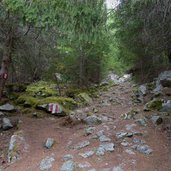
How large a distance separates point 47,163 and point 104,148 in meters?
1.46

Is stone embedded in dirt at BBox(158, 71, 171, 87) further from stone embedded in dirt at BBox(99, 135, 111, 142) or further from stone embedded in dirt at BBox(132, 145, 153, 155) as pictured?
stone embedded in dirt at BBox(132, 145, 153, 155)

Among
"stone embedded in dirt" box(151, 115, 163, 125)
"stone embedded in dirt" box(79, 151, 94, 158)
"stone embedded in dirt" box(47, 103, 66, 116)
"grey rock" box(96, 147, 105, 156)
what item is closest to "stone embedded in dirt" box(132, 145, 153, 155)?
"grey rock" box(96, 147, 105, 156)

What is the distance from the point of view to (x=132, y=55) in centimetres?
1544

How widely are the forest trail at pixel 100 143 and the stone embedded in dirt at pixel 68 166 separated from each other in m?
0.02

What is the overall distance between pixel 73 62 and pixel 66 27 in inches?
367

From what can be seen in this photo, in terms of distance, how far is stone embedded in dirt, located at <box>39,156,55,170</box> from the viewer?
24.4 feet

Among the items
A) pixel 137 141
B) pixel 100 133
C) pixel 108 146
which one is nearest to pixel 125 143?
pixel 137 141

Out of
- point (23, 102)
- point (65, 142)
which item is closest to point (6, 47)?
point (23, 102)

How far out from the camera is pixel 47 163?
7605 millimetres

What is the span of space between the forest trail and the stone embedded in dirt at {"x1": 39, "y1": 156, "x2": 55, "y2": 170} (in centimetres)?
7

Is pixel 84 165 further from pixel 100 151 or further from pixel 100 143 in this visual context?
pixel 100 143

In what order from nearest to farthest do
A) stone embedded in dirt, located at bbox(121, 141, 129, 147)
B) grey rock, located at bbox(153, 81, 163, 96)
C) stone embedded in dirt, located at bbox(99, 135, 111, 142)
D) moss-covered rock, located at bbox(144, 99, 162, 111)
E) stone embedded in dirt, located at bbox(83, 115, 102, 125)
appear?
stone embedded in dirt, located at bbox(121, 141, 129, 147) < stone embedded in dirt, located at bbox(99, 135, 111, 142) < stone embedded in dirt, located at bbox(83, 115, 102, 125) < moss-covered rock, located at bbox(144, 99, 162, 111) < grey rock, located at bbox(153, 81, 163, 96)

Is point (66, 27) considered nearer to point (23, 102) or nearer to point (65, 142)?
point (65, 142)

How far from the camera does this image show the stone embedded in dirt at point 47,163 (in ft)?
24.4
